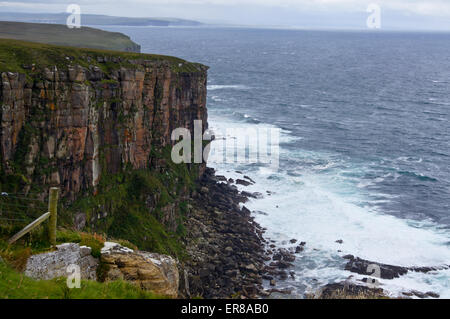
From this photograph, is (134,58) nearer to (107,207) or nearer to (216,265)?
(107,207)

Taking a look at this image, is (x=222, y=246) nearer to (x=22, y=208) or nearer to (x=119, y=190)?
(x=119, y=190)

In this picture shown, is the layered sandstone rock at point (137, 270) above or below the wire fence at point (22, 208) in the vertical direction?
above

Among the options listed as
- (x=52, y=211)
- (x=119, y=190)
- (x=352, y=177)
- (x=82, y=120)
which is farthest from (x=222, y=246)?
(x=52, y=211)

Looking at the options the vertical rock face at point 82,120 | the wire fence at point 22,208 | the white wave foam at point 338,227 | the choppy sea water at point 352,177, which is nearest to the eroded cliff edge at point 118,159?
the vertical rock face at point 82,120

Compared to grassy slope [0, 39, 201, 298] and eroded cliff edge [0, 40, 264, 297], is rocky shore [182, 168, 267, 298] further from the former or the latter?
grassy slope [0, 39, 201, 298]

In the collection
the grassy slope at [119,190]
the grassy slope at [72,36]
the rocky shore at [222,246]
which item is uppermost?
the grassy slope at [72,36]

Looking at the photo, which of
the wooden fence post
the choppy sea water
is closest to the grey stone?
the wooden fence post

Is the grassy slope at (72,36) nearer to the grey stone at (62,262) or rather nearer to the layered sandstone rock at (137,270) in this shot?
the layered sandstone rock at (137,270)
